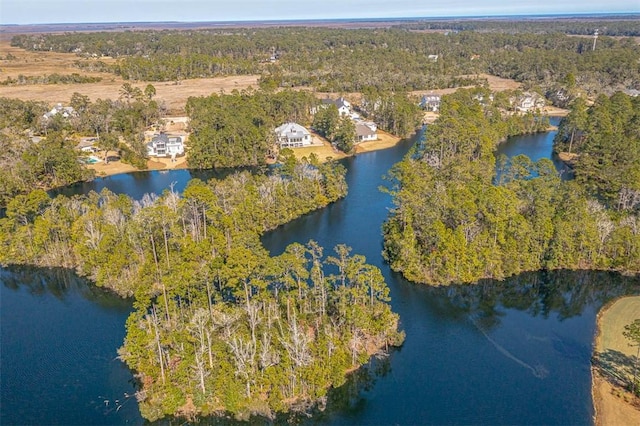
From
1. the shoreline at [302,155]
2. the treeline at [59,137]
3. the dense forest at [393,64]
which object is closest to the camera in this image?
the treeline at [59,137]

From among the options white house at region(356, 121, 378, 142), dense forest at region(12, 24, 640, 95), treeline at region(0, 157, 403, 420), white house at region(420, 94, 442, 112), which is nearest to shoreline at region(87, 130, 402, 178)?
white house at region(356, 121, 378, 142)

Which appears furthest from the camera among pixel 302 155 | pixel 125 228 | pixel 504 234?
pixel 302 155

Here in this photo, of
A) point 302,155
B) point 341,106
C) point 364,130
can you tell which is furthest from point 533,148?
point 302,155

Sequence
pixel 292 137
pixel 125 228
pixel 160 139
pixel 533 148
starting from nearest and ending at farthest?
pixel 125 228, pixel 160 139, pixel 292 137, pixel 533 148

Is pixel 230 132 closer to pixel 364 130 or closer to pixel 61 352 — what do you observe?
pixel 364 130

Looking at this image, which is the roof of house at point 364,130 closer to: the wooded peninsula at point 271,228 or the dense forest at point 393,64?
the wooded peninsula at point 271,228

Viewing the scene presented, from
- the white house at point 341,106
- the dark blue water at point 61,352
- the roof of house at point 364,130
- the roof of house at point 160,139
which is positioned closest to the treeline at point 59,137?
the roof of house at point 160,139
